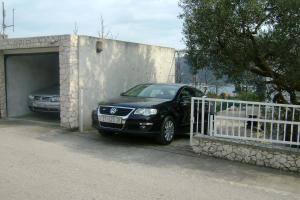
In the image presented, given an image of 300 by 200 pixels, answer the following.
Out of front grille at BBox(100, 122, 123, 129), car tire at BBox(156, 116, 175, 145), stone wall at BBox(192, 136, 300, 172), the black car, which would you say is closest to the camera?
stone wall at BBox(192, 136, 300, 172)

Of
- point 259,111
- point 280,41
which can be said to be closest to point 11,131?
point 259,111

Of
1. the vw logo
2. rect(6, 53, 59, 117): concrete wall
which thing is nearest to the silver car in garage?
rect(6, 53, 59, 117): concrete wall

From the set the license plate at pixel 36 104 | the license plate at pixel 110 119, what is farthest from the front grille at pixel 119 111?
the license plate at pixel 36 104

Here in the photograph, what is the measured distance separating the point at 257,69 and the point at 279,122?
1644 millimetres

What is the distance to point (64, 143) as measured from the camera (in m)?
9.09

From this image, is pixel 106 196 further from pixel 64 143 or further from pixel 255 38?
pixel 255 38

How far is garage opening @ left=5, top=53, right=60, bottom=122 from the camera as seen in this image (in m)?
12.7

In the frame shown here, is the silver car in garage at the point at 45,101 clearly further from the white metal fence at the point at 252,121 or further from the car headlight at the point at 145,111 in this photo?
the white metal fence at the point at 252,121

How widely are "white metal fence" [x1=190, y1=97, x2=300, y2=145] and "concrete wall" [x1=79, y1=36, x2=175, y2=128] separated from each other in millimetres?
4014

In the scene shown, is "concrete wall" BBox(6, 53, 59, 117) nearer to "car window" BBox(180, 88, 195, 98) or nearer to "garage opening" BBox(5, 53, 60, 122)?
"garage opening" BBox(5, 53, 60, 122)

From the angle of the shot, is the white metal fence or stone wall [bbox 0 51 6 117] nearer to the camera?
the white metal fence

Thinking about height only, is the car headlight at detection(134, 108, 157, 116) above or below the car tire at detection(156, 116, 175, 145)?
above

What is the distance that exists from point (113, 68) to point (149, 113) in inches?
157

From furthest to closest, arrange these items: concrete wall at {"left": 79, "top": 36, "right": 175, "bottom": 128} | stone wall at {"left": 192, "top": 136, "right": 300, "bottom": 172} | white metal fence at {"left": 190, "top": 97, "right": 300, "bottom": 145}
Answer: concrete wall at {"left": 79, "top": 36, "right": 175, "bottom": 128} < white metal fence at {"left": 190, "top": 97, "right": 300, "bottom": 145} < stone wall at {"left": 192, "top": 136, "right": 300, "bottom": 172}
